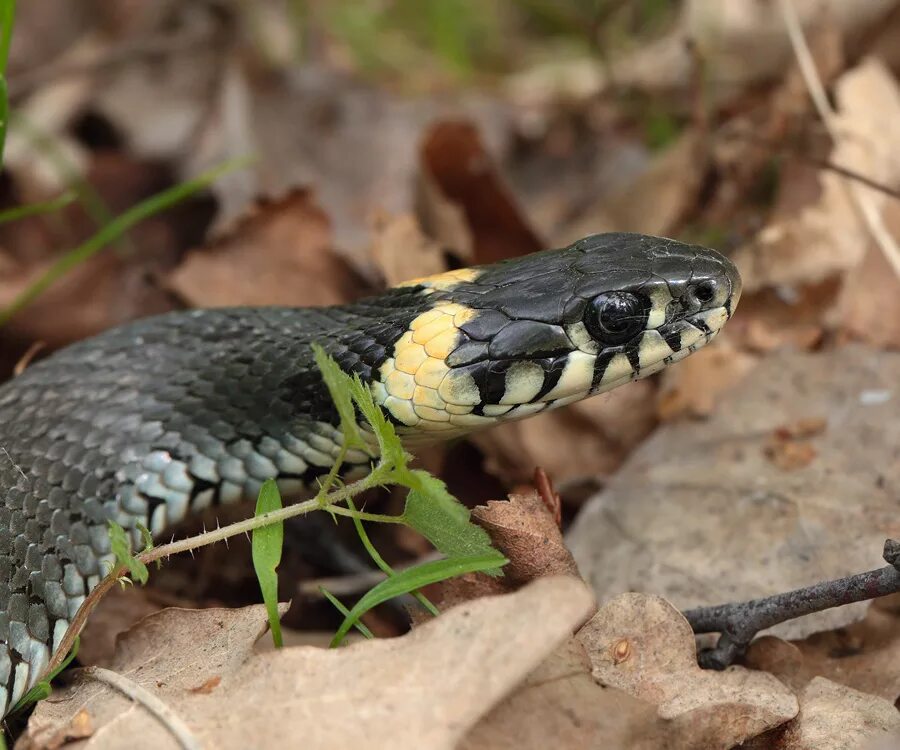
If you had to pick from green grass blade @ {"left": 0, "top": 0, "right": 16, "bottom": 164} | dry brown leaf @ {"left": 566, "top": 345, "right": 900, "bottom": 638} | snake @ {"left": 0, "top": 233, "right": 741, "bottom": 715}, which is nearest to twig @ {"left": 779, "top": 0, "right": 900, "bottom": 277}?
dry brown leaf @ {"left": 566, "top": 345, "right": 900, "bottom": 638}

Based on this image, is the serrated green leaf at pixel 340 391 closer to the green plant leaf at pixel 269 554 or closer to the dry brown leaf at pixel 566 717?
the green plant leaf at pixel 269 554

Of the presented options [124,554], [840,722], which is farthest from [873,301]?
[124,554]

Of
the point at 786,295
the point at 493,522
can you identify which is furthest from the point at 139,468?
the point at 786,295

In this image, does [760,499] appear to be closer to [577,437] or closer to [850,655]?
[850,655]

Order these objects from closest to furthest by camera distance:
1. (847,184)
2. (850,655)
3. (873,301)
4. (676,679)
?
(676,679), (850,655), (873,301), (847,184)

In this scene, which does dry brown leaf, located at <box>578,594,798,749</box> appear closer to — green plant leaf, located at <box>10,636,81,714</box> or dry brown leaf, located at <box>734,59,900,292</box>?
green plant leaf, located at <box>10,636,81,714</box>

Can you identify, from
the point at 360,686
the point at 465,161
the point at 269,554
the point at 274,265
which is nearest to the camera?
the point at 360,686
